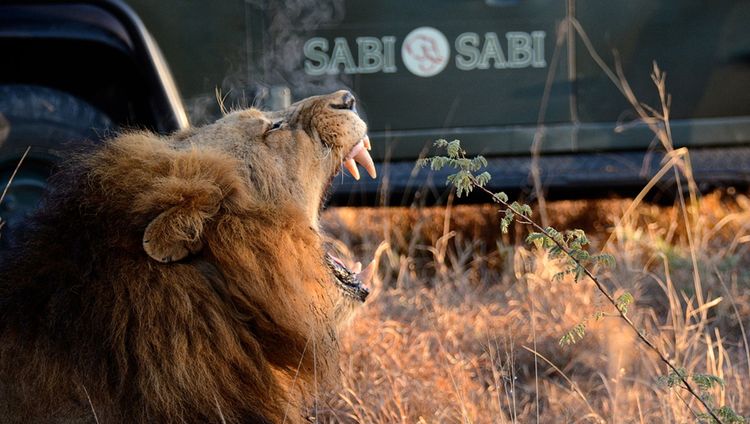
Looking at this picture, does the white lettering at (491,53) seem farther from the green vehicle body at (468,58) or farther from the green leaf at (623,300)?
the green leaf at (623,300)

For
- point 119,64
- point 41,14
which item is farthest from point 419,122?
point 41,14

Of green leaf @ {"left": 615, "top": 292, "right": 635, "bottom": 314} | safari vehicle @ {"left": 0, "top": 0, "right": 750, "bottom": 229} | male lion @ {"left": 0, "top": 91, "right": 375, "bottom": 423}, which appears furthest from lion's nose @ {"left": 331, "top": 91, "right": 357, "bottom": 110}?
safari vehicle @ {"left": 0, "top": 0, "right": 750, "bottom": 229}

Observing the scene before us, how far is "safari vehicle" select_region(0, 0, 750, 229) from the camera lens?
440 cm

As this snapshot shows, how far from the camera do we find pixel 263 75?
4.46 meters

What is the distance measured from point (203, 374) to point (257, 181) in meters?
0.52

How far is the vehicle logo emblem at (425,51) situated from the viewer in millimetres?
4465

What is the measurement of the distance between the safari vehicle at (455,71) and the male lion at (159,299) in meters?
1.97

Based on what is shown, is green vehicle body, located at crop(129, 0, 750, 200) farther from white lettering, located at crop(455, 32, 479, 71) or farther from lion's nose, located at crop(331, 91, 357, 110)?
lion's nose, located at crop(331, 91, 357, 110)

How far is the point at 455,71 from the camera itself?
452 cm

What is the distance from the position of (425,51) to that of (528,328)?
1.29 meters

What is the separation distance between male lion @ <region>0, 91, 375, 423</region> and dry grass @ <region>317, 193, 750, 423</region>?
62 cm

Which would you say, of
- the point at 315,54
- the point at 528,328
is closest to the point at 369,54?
the point at 315,54

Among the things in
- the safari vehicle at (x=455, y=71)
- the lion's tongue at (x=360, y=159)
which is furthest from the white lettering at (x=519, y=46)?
the lion's tongue at (x=360, y=159)

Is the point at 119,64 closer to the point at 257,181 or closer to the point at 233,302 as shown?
the point at 257,181
